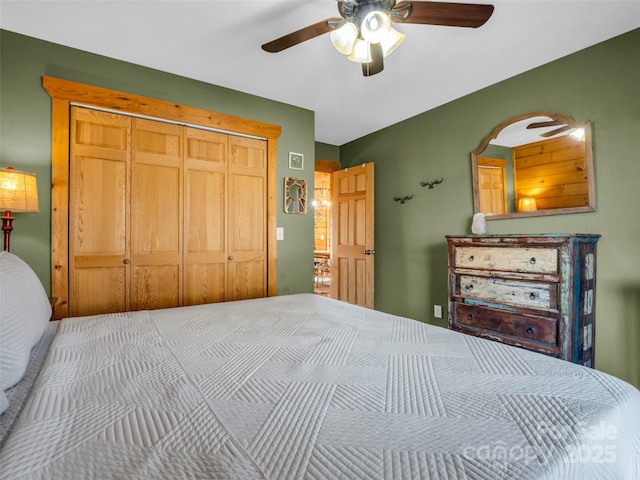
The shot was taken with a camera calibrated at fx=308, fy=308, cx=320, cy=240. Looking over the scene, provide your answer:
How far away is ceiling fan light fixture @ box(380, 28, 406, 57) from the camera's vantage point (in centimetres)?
166

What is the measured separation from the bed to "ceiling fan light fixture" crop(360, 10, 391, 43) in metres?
1.45

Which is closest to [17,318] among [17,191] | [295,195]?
[17,191]

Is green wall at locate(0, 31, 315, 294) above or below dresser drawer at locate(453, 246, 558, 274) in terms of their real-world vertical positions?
above

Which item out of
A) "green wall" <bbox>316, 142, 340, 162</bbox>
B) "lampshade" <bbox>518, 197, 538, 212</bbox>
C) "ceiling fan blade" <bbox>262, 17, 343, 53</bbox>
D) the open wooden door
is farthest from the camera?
"green wall" <bbox>316, 142, 340, 162</bbox>

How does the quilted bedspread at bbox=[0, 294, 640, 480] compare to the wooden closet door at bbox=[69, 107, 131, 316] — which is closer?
the quilted bedspread at bbox=[0, 294, 640, 480]

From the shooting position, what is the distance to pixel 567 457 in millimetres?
586

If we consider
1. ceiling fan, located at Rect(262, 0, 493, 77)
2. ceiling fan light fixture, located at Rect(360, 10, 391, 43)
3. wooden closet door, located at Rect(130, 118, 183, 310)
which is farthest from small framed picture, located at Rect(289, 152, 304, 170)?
ceiling fan light fixture, located at Rect(360, 10, 391, 43)

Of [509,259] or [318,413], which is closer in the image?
[318,413]

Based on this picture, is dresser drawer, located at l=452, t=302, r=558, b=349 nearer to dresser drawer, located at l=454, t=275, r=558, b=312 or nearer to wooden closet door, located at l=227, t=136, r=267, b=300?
dresser drawer, located at l=454, t=275, r=558, b=312

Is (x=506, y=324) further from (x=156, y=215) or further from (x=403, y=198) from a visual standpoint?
(x=156, y=215)

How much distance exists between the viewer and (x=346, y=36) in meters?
1.67

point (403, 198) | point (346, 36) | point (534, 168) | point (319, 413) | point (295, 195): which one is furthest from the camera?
point (403, 198)

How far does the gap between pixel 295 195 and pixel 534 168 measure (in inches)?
85.7

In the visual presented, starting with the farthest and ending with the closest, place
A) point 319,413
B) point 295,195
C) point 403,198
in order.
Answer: point 403,198, point 295,195, point 319,413
